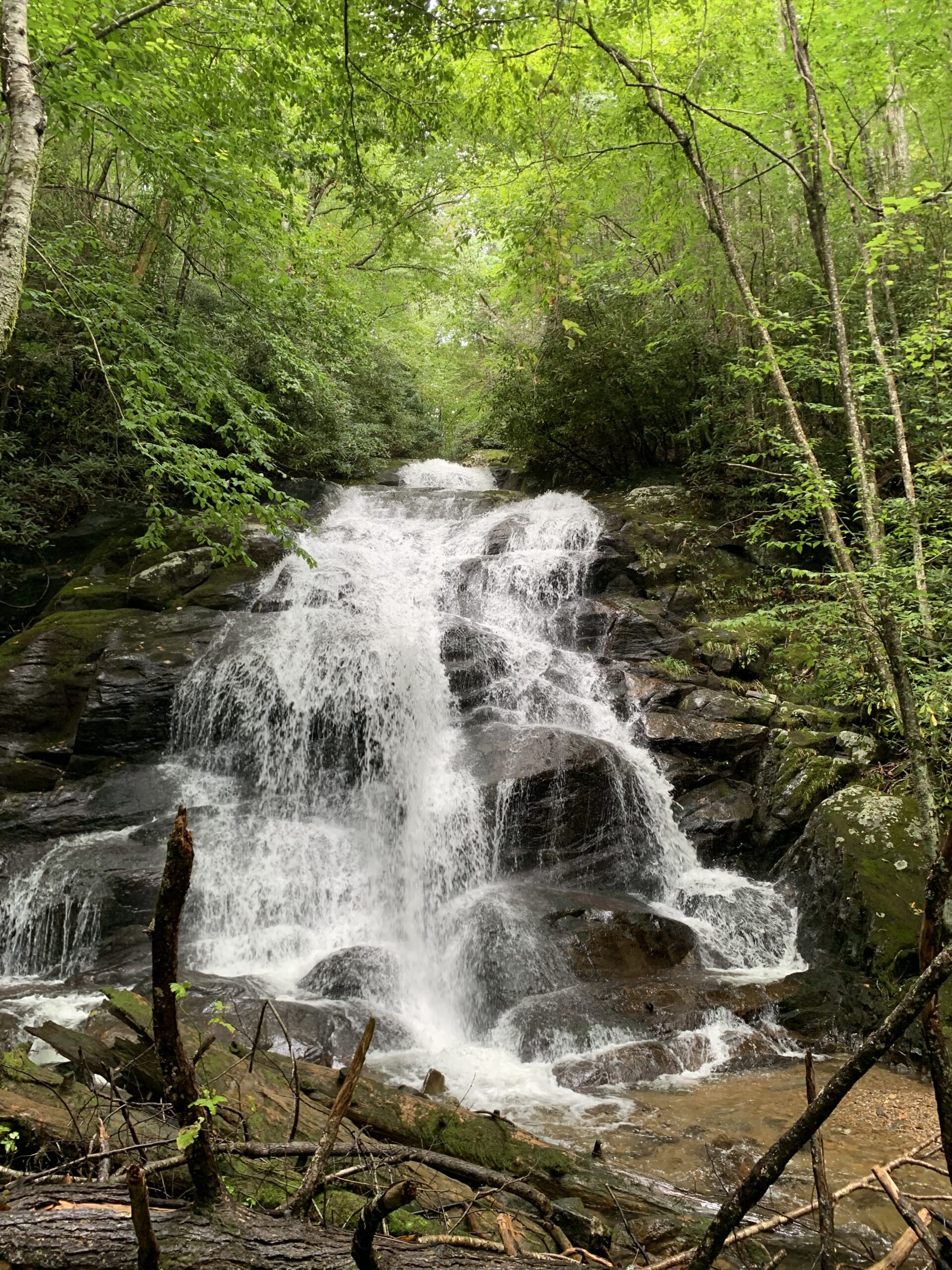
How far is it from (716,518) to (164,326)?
10135 mm

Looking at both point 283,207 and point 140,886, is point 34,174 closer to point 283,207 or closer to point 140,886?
point 283,207

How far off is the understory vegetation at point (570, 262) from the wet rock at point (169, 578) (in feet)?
2.38

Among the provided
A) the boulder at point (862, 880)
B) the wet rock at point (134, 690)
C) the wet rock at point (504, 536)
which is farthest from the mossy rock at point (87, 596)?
the boulder at point (862, 880)

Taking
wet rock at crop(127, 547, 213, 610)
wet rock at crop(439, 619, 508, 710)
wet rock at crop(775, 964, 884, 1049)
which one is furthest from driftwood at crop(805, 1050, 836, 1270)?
wet rock at crop(127, 547, 213, 610)

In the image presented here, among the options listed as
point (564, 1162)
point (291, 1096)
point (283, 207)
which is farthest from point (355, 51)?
point (564, 1162)

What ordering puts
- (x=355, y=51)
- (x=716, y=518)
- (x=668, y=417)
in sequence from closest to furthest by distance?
(x=355, y=51), (x=716, y=518), (x=668, y=417)

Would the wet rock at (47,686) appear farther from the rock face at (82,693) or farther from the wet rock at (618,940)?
the wet rock at (618,940)

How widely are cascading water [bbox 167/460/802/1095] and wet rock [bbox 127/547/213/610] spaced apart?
4.09 feet

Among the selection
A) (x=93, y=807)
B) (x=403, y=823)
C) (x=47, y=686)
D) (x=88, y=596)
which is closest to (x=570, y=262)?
(x=403, y=823)

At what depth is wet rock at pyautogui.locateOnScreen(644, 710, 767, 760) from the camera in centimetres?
898

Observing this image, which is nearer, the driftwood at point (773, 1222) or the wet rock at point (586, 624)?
the driftwood at point (773, 1222)

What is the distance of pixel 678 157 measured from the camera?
20.6 feet

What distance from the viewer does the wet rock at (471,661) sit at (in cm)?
995

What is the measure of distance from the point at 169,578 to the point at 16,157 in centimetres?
804
